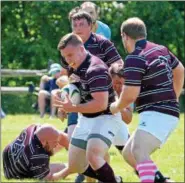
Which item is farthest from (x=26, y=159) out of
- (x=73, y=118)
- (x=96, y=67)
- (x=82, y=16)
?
(x=96, y=67)

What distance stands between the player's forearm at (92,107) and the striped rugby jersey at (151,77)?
35cm

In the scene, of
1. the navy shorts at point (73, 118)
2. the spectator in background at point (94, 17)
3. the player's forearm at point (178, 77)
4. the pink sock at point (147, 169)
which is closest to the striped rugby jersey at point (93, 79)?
the player's forearm at point (178, 77)

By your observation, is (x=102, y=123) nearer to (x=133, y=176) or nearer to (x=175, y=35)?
(x=133, y=176)

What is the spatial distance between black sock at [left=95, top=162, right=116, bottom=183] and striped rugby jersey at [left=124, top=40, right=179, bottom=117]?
2.41 ft

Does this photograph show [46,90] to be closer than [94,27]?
No

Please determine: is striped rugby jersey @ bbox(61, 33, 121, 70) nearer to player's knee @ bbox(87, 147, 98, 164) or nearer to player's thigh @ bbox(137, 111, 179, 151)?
player's knee @ bbox(87, 147, 98, 164)

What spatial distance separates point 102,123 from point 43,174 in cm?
157

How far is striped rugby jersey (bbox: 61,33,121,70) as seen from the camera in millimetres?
8166

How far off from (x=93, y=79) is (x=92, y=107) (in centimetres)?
26

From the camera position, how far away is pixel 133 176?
927cm

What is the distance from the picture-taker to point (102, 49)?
26.9 ft

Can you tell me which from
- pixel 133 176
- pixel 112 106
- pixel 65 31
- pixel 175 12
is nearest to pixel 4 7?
pixel 65 31

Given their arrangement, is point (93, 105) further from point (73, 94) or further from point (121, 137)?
point (121, 137)

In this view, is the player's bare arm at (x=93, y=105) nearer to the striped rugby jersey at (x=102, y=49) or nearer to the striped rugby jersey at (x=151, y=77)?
the striped rugby jersey at (x=151, y=77)
